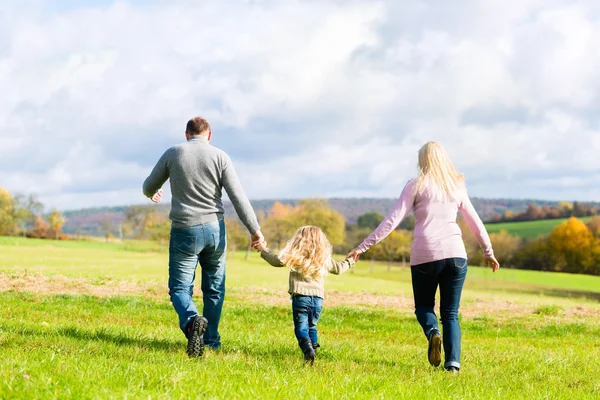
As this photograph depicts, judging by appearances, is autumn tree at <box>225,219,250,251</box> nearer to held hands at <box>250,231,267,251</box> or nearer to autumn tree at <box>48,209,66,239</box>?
autumn tree at <box>48,209,66,239</box>

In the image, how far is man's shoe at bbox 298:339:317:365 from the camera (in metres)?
7.21

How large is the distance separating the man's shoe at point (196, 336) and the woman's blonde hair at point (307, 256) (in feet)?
4.15

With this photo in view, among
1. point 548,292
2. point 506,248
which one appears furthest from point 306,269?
point 506,248

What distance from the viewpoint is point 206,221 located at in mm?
7469

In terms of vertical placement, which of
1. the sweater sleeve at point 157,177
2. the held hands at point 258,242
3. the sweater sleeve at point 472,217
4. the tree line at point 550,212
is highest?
the tree line at point 550,212

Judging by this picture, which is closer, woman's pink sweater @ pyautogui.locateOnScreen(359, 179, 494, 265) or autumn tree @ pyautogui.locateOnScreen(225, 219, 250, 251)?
woman's pink sweater @ pyautogui.locateOnScreen(359, 179, 494, 265)

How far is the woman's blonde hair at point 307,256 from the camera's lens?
7688mm

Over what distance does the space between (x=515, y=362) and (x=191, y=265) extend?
14.0ft

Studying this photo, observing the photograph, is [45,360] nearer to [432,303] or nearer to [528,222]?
[432,303]

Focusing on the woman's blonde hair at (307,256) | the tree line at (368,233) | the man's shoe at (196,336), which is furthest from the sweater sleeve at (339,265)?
the tree line at (368,233)

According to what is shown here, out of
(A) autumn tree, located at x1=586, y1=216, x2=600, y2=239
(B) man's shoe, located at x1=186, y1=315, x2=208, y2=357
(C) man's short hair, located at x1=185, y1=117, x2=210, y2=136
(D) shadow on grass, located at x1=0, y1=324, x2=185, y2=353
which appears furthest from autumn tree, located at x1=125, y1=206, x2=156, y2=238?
(B) man's shoe, located at x1=186, y1=315, x2=208, y2=357

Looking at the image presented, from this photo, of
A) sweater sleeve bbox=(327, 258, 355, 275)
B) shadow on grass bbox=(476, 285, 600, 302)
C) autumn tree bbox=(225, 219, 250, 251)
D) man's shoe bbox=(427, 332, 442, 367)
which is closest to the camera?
man's shoe bbox=(427, 332, 442, 367)

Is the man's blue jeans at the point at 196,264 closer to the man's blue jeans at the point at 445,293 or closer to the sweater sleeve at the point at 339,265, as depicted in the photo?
the sweater sleeve at the point at 339,265

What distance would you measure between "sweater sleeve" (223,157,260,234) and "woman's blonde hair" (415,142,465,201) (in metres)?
1.95
